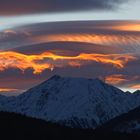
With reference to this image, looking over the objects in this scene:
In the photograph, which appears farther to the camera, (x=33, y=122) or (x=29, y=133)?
(x=33, y=122)

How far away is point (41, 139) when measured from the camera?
556ft

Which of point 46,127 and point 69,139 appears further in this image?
point 46,127

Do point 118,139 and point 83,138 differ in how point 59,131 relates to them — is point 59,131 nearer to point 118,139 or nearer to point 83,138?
point 83,138

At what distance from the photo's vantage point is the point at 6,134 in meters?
167

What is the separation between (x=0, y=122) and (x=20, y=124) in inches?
256

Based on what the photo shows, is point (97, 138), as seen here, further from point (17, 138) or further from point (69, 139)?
point (17, 138)

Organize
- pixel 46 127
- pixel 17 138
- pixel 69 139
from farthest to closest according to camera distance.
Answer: pixel 46 127
pixel 69 139
pixel 17 138

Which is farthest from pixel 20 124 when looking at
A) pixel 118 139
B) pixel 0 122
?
pixel 118 139

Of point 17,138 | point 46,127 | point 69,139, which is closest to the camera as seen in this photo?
point 17,138

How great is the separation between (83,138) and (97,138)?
4.75 meters

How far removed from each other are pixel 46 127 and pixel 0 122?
1644cm

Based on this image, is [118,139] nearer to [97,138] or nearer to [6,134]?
[97,138]

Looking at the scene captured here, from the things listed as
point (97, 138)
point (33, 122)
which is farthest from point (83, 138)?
point (33, 122)

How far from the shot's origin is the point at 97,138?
192 m
